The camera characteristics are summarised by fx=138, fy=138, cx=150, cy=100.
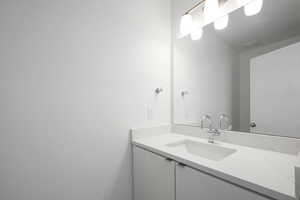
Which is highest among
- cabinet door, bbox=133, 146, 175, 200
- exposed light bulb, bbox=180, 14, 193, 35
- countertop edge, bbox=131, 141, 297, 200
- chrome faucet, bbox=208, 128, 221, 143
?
exposed light bulb, bbox=180, 14, 193, 35

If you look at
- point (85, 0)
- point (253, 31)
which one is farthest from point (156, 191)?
point (85, 0)

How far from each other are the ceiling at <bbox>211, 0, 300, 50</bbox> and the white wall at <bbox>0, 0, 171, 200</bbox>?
2.39ft

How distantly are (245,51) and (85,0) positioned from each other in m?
1.25

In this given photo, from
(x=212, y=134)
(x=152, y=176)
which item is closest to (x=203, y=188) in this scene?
(x=152, y=176)

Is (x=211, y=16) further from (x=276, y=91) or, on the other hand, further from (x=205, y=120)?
(x=205, y=120)

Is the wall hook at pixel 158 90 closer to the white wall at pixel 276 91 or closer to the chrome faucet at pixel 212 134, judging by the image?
the chrome faucet at pixel 212 134

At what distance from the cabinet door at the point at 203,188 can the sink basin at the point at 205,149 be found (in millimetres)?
271

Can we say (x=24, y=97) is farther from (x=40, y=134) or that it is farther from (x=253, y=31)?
(x=253, y=31)

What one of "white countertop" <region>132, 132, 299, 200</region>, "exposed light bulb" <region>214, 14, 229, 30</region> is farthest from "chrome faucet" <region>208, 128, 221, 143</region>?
"exposed light bulb" <region>214, 14, 229, 30</region>

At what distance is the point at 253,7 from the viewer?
96 cm

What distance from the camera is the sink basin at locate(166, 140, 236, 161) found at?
3.26 feet

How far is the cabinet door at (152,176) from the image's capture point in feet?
2.83

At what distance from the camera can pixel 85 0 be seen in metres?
1.00

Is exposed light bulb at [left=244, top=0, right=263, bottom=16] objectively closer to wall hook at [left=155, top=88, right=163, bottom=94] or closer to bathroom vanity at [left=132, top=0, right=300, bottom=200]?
bathroom vanity at [left=132, top=0, right=300, bottom=200]
